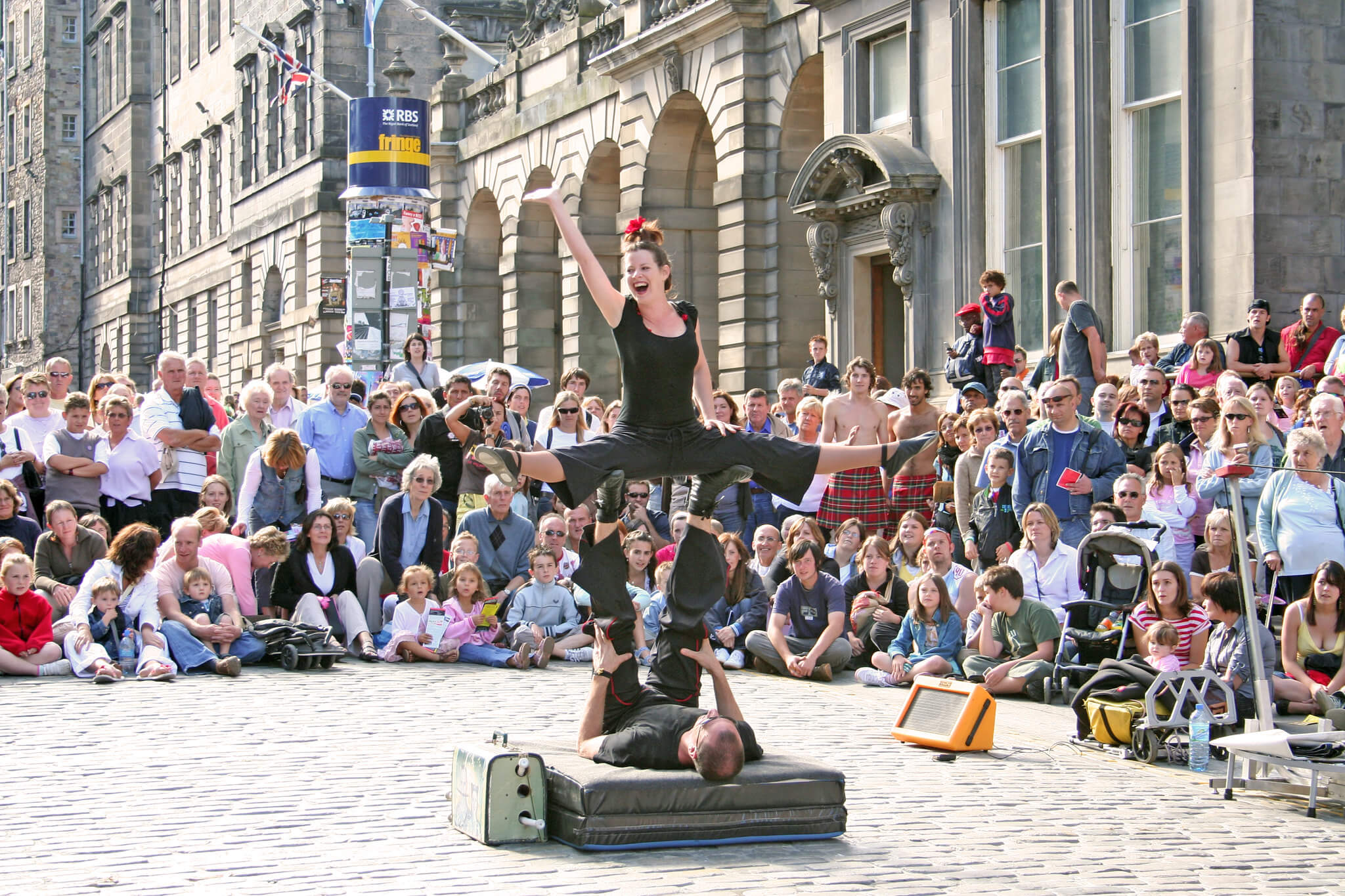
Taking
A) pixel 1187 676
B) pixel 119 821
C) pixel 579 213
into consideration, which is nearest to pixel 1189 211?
pixel 1187 676

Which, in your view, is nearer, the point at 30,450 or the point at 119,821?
the point at 119,821

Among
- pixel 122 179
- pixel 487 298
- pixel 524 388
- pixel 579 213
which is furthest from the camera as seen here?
pixel 122 179

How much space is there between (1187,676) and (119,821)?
544 cm

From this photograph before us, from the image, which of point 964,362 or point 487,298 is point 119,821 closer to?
point 964,362

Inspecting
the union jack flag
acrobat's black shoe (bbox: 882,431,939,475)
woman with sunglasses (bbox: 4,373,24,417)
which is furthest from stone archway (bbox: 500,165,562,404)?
acrobat's black shoe (bbox: 882,431,939,475)

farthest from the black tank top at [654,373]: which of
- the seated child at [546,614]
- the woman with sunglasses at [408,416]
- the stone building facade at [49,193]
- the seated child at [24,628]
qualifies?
the stone building facade at [49,193]

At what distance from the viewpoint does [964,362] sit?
16.1 meters

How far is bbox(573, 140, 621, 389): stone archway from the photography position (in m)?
28.4

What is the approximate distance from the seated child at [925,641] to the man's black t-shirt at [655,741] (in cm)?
458

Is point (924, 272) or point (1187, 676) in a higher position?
point (924, 272)

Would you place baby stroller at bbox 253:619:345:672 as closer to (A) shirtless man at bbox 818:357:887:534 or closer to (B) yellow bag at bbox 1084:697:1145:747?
(A) shirtless man at bbox 818:357:887:534

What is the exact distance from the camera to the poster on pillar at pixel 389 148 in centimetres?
1886

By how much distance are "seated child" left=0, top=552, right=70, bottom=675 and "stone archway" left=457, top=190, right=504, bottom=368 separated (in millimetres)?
22761

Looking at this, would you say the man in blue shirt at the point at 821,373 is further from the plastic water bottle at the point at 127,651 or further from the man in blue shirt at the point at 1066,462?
the plastic water bottle at the point at 127,651
